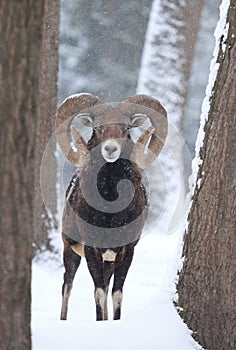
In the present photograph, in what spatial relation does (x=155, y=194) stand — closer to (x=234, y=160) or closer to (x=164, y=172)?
(x=164, y=172)

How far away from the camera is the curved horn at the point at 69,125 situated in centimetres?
800

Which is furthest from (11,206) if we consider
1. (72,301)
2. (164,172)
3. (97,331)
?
(164,172)

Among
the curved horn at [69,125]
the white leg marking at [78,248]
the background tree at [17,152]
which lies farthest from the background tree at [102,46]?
the background tree at [17,152]

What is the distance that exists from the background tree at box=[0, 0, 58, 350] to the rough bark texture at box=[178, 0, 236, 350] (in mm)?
2006

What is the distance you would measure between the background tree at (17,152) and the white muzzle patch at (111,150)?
10.1 ft

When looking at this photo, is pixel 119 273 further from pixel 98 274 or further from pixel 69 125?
pixel 69 125

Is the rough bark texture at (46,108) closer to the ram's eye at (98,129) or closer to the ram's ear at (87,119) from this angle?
the ram's ear at (87,119)

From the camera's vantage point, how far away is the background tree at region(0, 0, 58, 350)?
13.8 feet

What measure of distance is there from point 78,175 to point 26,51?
3877 millimetres

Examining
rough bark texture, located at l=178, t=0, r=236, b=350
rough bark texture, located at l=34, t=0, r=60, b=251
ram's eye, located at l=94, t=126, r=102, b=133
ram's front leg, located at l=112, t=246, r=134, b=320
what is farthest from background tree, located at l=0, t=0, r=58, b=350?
rough bark texture, located at l=34, t=0, r=60, b=251

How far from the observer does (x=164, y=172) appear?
1877 cm

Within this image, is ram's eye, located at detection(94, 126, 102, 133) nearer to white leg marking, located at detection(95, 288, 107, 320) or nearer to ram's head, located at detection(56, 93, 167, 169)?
ram's head, located at detection(56, 93, 167, 169)

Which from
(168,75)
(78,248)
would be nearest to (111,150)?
(78,248)

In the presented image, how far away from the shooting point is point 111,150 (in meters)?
7.42
